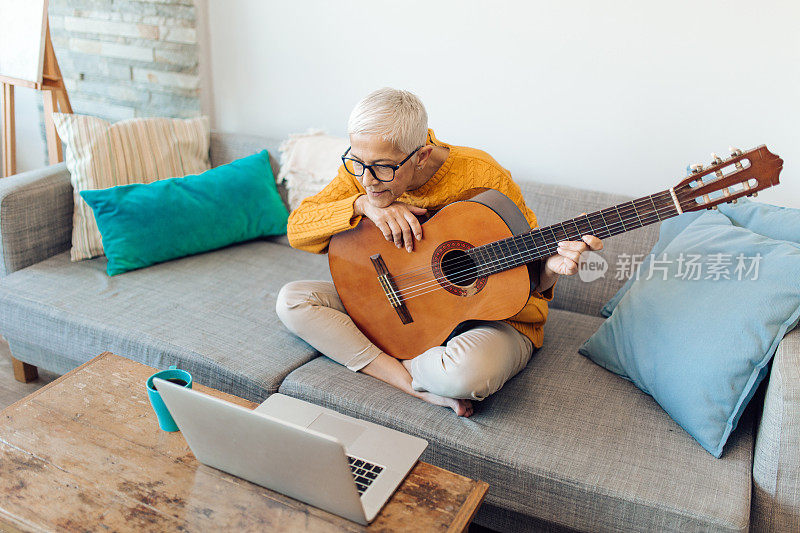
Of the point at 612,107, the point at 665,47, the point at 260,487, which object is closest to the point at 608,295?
the point at 612,107

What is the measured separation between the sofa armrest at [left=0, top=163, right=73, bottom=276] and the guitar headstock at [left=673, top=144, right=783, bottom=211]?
1.87m

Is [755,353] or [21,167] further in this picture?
[21,167]

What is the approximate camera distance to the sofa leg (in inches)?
82.2

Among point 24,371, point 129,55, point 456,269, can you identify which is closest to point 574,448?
point 456,269

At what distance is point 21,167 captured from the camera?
3287 mm

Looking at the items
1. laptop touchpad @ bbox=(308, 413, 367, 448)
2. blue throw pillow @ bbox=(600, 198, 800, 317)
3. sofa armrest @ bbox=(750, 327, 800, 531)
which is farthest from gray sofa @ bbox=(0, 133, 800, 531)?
laptop touchpad @ bbox=(308, 413, 367, 448)

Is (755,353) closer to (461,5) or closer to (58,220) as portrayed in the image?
(461,5)

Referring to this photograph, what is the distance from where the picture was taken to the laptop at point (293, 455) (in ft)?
3.12

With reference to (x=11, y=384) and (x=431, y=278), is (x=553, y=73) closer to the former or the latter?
(x=431, y=278)

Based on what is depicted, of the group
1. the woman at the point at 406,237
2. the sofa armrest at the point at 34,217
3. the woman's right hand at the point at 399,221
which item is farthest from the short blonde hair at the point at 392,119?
the sofa armrest at the point at 34,217

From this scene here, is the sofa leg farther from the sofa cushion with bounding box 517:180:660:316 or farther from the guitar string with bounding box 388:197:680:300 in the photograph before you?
the sofa cushion with bounding box 517:180:660:316

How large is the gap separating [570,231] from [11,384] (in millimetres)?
1813

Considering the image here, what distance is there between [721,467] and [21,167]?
335 centimetres

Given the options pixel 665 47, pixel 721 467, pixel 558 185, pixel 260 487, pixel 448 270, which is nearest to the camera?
pixel 260 487
